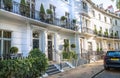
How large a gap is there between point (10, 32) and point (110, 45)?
97.8 feet

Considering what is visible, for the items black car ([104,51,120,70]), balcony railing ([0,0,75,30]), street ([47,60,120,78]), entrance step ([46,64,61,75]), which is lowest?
street ([47,60,120,78])

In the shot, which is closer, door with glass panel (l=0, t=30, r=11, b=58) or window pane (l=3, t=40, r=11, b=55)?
door with glass panel (l=0, t=30, r=11, b=58)

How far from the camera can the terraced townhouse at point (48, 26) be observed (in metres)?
13.2

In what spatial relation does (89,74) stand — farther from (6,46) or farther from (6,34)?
(6,34)

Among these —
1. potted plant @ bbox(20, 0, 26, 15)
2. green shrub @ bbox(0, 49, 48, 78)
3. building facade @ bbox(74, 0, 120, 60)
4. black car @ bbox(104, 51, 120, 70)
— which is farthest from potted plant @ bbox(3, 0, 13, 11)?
building facade @ bbox(74, 0, 120, 60)

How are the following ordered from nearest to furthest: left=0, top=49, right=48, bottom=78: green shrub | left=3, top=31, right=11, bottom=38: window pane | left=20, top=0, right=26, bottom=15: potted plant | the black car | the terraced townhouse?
left=0, top=49, right=48, bottom=78: green shrub → left=3, top=31, right=11, bottom=38: window pane → the terraced townhouse → left=20, top=0, right=26, bottom=15: potted plant → the black car

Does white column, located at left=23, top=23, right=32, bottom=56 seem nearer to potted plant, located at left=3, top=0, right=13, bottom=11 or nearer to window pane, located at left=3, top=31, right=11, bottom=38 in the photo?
window pane, located at left=3, top=31, right=11, bottom=38

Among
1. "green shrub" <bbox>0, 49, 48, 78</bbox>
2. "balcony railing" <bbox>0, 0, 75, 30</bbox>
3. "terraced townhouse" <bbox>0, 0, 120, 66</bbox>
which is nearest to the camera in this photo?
"green shrub" <bbox>0, 49, 48, 78</bbox>

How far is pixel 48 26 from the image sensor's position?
17.7 meters

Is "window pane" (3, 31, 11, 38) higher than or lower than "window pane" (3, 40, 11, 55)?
higher

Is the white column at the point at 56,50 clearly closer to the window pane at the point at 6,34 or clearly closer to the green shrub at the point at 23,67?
the window pane at the point at 6,34

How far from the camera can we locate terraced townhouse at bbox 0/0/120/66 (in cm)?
1318

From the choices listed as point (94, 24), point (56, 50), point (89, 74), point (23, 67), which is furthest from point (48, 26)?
point (94, 24)

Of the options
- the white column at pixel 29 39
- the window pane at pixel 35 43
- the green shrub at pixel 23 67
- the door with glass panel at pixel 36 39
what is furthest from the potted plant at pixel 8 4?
the window pane at pixel 35 43
